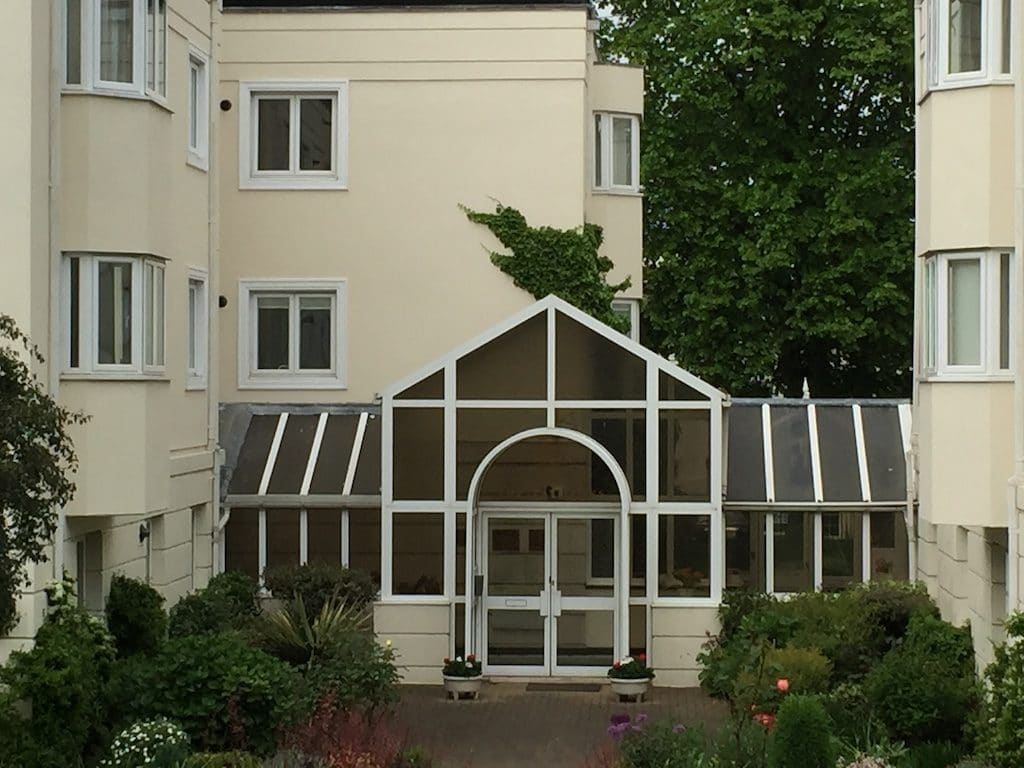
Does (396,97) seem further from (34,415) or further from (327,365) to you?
(34,415)

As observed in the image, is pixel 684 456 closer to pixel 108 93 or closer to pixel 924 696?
pixel 924 696

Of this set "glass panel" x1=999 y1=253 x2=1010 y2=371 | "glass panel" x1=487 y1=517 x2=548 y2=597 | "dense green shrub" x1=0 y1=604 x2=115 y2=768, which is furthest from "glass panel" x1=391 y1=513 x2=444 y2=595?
"glass panel" x1=999 y1=253 x2=1010 y2=371

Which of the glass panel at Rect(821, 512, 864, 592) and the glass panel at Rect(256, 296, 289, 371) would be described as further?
the glass panel at Rect(256, 296, 289, 371)

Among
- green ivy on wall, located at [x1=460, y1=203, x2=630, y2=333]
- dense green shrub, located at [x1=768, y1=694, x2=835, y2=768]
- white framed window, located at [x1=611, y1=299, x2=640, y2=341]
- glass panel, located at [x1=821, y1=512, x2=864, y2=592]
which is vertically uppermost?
green ivy on wall, located at [x1=460, y1=203, x2=630, y2=333]

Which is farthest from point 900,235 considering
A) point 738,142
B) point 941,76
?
point 941,76

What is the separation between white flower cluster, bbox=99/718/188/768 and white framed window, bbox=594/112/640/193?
15993 mm

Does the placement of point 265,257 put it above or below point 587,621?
above

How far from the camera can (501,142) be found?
29.2 m

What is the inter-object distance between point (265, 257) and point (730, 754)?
14.4 metres

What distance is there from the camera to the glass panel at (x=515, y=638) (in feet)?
83.6

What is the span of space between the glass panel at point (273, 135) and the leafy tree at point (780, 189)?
29.6ft

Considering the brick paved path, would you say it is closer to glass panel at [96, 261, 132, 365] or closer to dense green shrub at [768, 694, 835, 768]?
dense green shrub at [768, 694, 835, 768]

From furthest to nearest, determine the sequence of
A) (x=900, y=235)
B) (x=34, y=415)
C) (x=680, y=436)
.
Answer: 1. (x=900, y=235)
2. (x=680, y=436)
3. (x=34, y=415)

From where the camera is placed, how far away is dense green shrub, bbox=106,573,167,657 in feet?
66.4
